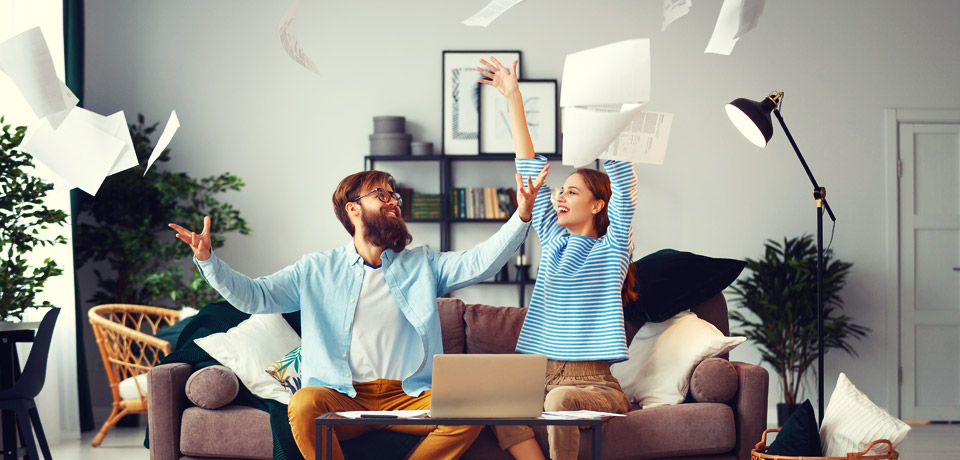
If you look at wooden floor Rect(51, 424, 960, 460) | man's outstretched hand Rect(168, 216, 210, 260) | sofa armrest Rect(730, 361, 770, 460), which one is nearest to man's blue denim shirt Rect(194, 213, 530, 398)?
man's outstretched hand Rect(168, 216, 210, 260)

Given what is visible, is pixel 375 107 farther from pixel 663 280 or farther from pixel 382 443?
pixel 382 443

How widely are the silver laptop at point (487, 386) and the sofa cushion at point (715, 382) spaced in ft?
3.44

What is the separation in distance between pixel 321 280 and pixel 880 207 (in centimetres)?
404

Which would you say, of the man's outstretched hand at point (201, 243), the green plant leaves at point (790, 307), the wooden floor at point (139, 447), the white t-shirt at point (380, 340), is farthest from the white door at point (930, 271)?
the man's outstretched hand at point (201, 243)

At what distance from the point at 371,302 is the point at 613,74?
107 cm

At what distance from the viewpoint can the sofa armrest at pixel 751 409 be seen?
9.07ft

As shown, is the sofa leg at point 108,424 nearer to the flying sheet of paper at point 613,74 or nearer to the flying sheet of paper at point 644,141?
the flying sheet of paper at point 644,141

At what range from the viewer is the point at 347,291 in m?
2.67

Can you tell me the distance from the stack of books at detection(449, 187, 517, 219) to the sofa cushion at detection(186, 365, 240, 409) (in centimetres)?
258

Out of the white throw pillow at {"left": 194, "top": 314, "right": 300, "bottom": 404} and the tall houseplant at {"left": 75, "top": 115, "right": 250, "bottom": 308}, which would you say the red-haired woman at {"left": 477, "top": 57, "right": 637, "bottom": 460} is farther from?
the tall houseplant at {"left": 75, "top": 115, "right": 250, "bottom": 308}

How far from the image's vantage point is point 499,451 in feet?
8.66

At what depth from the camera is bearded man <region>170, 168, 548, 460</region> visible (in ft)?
8.14

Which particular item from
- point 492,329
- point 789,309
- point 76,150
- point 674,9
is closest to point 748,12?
point 674,9

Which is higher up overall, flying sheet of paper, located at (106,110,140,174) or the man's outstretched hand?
flying sheet of paper, located at (106,110,140,174)
